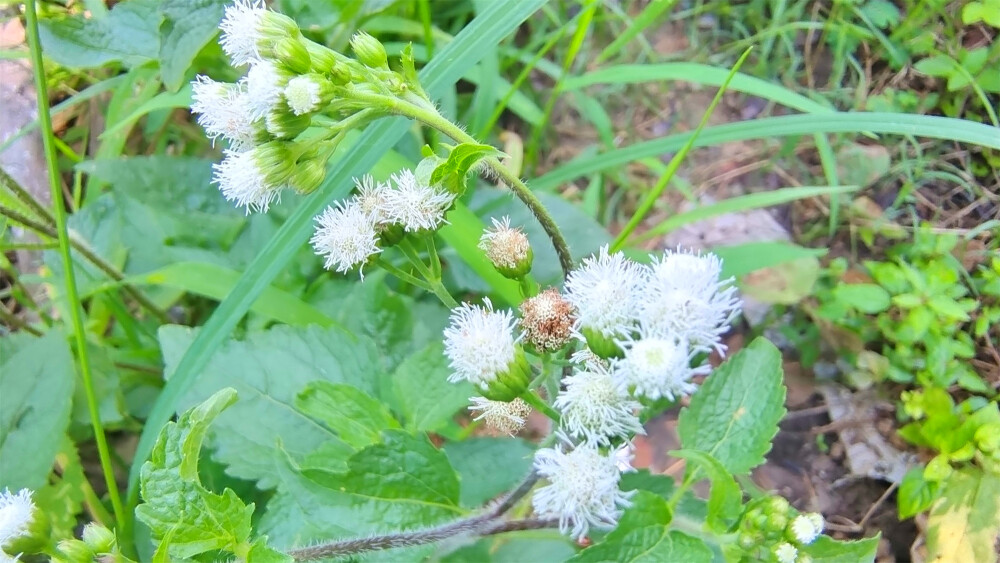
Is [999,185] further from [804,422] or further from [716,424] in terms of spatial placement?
[716,424]

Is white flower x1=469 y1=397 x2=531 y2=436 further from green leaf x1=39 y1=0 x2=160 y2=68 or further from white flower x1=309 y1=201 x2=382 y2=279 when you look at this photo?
green leaf x1=39 y1=0 x2=160 y2=68

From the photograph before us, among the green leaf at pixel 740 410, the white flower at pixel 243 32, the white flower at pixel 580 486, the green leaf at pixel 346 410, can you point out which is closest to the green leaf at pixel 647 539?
the white flower at pixel 580 486

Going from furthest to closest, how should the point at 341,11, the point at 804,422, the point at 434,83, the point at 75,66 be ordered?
the point at 804,422 < the point at 341,11 < the point at 75,66 < the point at 434,83

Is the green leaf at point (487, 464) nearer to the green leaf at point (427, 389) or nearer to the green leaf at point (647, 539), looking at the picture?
the green leaf at point (427, 389)

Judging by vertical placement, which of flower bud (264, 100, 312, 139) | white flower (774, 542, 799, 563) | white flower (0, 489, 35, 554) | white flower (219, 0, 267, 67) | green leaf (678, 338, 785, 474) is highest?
white flower (219, 0, 267, 67)

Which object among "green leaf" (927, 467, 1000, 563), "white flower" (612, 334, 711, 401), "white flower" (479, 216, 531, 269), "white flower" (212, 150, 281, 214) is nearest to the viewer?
"white flower" (612, 334, 711, 401)

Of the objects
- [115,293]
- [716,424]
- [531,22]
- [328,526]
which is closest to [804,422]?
[716,424]

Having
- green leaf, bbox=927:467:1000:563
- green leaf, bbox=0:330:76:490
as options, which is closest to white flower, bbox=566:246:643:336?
green leaf, bbox=927:467:1000:563
